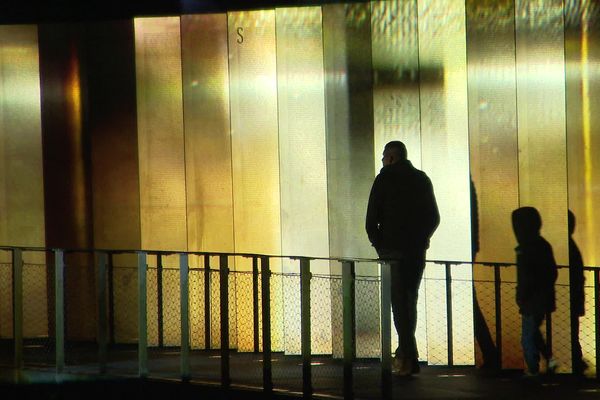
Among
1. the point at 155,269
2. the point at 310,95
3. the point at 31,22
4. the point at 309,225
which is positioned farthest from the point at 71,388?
the point at 31,22

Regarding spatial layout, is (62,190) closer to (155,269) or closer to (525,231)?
(155,269)

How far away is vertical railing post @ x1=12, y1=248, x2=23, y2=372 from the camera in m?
8.40

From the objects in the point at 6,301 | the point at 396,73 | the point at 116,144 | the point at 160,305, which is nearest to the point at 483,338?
the point at 396,73

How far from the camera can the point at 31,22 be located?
10.1 meters

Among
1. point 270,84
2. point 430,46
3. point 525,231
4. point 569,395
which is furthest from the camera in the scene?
point 270,84

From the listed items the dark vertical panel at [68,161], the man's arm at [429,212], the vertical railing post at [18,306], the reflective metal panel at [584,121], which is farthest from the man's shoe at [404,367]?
the dark vertical panel at [68,161]

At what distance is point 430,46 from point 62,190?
376 cm

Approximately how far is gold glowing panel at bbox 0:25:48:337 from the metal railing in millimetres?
335

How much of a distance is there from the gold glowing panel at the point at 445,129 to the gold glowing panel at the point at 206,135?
1969 millimetres

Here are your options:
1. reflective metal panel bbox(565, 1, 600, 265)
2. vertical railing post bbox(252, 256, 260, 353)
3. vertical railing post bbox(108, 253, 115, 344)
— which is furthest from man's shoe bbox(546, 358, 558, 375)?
vertical railing post bbox(108, 253, 115, 344)

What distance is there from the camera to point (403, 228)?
24.6 feet

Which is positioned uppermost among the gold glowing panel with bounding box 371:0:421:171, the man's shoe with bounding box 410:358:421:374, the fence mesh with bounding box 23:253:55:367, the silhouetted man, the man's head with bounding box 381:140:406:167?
the gold glowing panel with bounding box 371:0:421:171

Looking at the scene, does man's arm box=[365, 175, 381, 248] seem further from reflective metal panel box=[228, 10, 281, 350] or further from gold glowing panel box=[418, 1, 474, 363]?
reflective metal panel box=[228, 10, 281, 350]

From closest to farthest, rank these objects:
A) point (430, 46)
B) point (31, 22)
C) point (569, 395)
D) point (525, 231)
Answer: point (569, 395) → point (525, 231) → point (430, 46) → point (31, 22)
